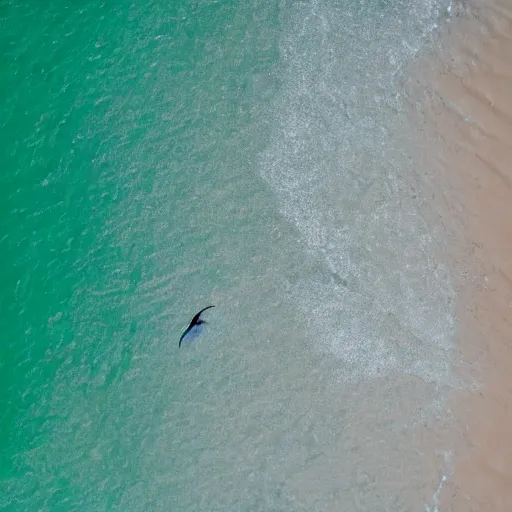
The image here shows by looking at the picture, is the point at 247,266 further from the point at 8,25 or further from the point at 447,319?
the point at 8,25

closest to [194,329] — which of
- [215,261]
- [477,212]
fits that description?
[215,261]

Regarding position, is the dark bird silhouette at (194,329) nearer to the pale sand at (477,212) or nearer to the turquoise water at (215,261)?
the turquoise water at (215,261)

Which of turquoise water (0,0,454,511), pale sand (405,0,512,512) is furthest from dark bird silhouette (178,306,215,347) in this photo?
pale sand (405,0,512,512)

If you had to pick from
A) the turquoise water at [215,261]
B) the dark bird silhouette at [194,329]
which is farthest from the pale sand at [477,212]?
the dark bird silhouette at [194,329]

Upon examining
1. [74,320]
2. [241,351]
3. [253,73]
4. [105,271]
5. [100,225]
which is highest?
[253,73]

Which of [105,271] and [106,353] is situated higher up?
[105,271]

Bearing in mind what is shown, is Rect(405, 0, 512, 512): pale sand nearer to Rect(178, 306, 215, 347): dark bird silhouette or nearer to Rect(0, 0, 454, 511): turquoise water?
Rect(0, 0, 454, 511): turquoise water

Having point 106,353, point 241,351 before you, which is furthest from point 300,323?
point 106,353
